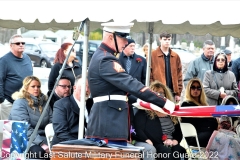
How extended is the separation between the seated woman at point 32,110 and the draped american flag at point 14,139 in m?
0.38

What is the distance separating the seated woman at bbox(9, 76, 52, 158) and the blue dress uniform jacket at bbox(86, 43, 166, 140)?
198cm

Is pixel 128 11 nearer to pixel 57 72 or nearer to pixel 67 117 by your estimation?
pixel 67 117

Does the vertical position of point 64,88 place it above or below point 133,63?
below

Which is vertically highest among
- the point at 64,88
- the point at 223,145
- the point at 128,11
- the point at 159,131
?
the point at 128,11

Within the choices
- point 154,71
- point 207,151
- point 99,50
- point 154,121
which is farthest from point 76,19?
point 154,71

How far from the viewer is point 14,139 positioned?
7.99 meters

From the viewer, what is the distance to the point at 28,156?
8.26 meters

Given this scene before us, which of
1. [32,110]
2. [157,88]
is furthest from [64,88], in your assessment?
[157,88]

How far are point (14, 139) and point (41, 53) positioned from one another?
21374 mm

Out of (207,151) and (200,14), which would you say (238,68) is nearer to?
(207,151)

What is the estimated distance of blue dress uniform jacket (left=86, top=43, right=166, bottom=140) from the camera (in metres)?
6.43

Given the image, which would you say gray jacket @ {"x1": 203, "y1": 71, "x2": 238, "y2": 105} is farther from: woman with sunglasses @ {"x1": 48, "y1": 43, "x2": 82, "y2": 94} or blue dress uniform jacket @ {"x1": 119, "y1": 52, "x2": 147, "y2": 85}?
woman with sunglasses @ {"x1": 48, "y1": 43, "x2": 82, "y2": 94}

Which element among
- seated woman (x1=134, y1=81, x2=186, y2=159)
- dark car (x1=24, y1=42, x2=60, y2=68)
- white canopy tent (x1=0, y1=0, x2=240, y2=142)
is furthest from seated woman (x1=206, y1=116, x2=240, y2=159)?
dark car (x1=24, y1=42, x2=60, y2=68)

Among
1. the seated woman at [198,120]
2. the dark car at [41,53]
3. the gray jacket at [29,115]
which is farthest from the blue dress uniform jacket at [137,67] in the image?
the dark car at [41,53]
